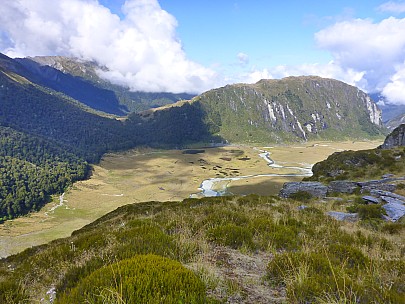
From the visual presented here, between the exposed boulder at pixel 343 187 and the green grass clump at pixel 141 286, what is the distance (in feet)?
88.6

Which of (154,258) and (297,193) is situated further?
(297,193)

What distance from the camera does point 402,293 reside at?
4750 mm

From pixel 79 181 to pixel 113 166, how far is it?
38.1m

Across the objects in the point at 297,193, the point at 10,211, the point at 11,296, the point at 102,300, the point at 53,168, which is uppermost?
the point at 102,300

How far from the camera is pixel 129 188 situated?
113 metres

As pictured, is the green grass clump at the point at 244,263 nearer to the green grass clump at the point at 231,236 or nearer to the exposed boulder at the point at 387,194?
the green grass clump at the point at 231,236

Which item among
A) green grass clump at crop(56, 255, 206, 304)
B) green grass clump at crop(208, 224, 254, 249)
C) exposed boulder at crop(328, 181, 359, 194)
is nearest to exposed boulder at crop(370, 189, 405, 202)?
exposed boulder at crop(328, 181, 359, 194)

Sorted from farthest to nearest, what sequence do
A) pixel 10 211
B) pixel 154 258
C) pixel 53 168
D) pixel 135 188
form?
pixel 53 168 → pixel 135 188 → pixel 10 211 → pixel 154 258

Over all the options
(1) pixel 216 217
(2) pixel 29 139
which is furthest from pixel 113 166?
(1) pixel 216 217

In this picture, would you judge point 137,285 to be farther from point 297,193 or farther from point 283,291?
point 297,193

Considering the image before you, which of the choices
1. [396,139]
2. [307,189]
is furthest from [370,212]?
[396,139]

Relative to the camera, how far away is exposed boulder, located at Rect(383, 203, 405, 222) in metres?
15.8

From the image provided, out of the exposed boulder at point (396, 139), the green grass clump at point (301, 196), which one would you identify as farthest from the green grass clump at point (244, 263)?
the exposed boulder at point (396, 139)

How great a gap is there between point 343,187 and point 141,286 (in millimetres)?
28594
